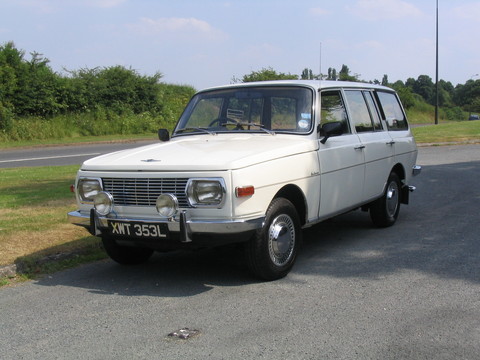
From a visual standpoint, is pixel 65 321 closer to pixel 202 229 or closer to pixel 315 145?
pixel 202 229

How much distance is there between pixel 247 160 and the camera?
16.6 ft

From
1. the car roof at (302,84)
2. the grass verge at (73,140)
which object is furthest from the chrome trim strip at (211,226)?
the grass verge at (73,140)

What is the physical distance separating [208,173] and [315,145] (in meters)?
1.54

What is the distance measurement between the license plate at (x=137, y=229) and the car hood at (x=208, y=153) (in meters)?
0.50

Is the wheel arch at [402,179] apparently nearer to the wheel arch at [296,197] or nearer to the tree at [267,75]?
the wheel arch at [296,197]

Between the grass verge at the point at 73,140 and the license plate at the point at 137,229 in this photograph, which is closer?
the license plate at the point at 137,229

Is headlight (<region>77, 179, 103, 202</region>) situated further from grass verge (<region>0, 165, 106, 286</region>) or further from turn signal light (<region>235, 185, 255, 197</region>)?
turn signal light (<region>235, 185, 255, 197</region>)

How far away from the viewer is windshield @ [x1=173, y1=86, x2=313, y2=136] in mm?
6266

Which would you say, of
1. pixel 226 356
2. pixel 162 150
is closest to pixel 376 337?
pixel 226 356

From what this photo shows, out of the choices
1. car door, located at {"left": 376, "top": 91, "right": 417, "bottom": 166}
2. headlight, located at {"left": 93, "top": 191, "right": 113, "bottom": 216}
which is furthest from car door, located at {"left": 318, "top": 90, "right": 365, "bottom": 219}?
headlight, located at {"left": 93, "top": 191, "right": 113, "bottom": 216}

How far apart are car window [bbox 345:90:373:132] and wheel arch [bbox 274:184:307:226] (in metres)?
1.63

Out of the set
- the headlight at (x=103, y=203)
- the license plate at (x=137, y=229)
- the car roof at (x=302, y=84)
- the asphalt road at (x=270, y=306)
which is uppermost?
the car roof at (x=302, y=84)

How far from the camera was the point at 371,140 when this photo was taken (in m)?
7.22

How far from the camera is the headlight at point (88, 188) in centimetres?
551
